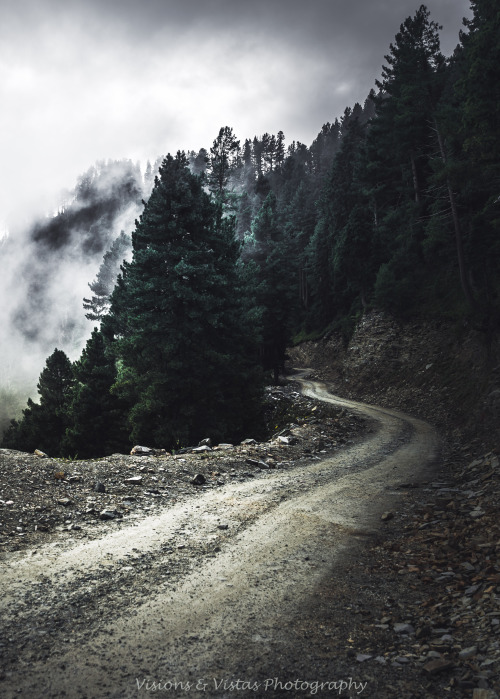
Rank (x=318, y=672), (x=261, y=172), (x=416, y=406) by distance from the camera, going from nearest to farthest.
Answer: (x=318, y=672) < (x=416, y=406) < (x=261, y=172)

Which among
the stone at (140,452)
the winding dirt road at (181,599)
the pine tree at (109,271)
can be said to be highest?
the pine tree at (109,271)

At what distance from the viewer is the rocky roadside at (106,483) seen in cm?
604

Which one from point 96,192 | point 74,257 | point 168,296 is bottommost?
point 168,296

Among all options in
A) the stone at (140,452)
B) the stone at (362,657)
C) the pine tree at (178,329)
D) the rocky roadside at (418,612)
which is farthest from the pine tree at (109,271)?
the stone at (362,657)

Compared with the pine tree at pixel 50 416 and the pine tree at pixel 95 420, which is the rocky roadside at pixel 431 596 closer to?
the pine tree at pixel 95 420

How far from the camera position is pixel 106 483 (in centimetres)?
802

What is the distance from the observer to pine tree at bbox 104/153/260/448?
18203 millimetres

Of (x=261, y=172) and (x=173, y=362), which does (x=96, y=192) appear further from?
(x=173, y=362)

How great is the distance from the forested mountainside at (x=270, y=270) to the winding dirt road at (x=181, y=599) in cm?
1075

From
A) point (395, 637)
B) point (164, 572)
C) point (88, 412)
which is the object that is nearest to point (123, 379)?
point (88, 412)

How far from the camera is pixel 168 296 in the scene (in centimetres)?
1844

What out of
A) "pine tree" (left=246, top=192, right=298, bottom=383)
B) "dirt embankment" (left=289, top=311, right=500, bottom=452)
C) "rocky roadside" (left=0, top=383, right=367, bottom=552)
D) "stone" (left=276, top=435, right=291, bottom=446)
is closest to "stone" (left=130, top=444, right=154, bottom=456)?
"rocky roadside" (left=0, top=383, right=367, bottom=552)

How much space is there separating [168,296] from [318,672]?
16.9 m

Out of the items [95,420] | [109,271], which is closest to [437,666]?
[95,420]
